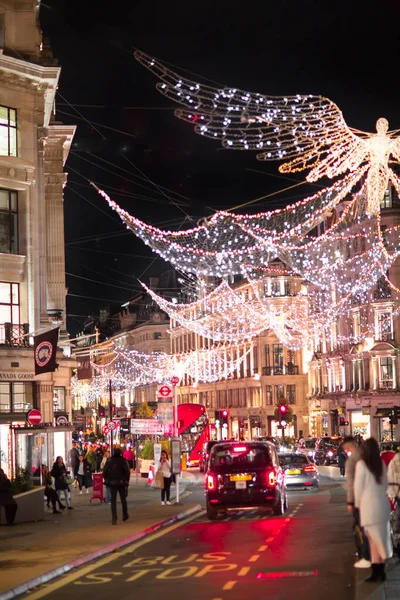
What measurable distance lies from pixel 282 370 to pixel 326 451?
156 feet

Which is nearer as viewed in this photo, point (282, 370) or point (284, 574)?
point (284, 574)

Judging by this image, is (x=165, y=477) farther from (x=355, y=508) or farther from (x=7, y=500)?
(x=355, y=508)

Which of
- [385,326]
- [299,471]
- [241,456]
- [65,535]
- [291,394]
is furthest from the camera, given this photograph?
[291,394]

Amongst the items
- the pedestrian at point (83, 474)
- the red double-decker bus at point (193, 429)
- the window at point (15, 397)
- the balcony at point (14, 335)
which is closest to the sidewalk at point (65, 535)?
the window at point (15, 397)

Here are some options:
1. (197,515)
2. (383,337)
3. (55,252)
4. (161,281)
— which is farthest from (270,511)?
(161,281)

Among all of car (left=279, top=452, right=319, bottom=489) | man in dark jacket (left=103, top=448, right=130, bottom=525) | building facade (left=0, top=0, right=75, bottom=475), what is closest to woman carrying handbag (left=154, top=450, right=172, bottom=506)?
building facade (left=0, top=0, right=75, bottom=475)

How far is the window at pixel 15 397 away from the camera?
121 feet

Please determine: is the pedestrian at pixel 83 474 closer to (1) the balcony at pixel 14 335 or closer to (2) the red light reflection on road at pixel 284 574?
(1) the balcony at pixel 14 335

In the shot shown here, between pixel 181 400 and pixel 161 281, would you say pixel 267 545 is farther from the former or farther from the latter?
pixel 161 281

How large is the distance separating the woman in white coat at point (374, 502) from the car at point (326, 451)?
47258 mm

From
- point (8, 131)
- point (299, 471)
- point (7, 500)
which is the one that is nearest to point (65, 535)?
point (7, 500)

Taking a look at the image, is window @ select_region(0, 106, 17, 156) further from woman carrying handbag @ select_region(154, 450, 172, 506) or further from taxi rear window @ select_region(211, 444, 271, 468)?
taxi rear window @ select_region(211, 444, 271, 468)

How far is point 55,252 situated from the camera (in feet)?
150

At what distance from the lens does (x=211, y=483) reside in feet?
84.7
